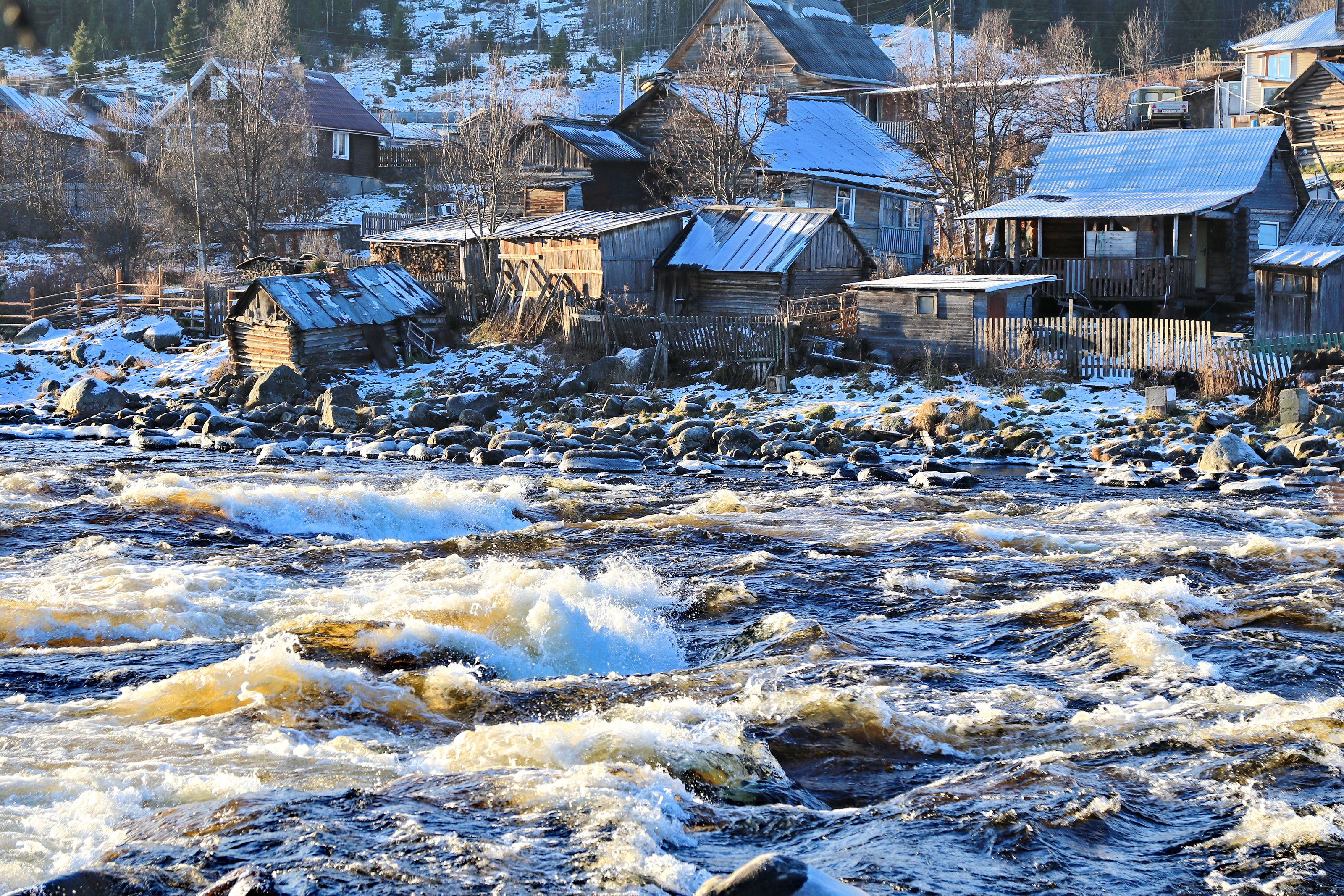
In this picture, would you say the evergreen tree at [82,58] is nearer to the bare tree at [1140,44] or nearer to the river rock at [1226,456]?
the bare tree at [1140,44]

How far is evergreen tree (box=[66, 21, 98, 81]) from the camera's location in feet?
245

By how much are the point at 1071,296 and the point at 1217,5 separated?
56.0 m

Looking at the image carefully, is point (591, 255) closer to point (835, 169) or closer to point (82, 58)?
point (835, 169)

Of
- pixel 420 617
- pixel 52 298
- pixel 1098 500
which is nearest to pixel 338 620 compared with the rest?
pixel 420 617

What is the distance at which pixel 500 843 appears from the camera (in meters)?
6.79

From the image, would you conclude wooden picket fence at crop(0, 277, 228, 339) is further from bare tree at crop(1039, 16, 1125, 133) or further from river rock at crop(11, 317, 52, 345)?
bare tree at crop(1039, 16, 1125, 133)

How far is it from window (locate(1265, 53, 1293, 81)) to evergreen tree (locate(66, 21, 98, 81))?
215 feet

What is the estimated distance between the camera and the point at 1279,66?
48375mm

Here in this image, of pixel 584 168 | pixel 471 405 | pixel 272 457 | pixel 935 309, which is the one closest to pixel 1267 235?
pixel 935 309

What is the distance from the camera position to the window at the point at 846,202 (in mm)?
40219

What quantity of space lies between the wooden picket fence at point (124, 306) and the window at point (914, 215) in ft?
74.0

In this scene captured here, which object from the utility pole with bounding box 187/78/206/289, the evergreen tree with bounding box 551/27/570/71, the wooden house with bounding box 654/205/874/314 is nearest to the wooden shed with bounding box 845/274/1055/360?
the wooden house with bounding box 654/205/874/314

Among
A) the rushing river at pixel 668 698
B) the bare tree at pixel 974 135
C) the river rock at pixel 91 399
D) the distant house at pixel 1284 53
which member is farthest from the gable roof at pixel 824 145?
the rushing river at pixel 668 698

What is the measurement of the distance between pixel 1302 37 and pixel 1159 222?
22.7 meters
